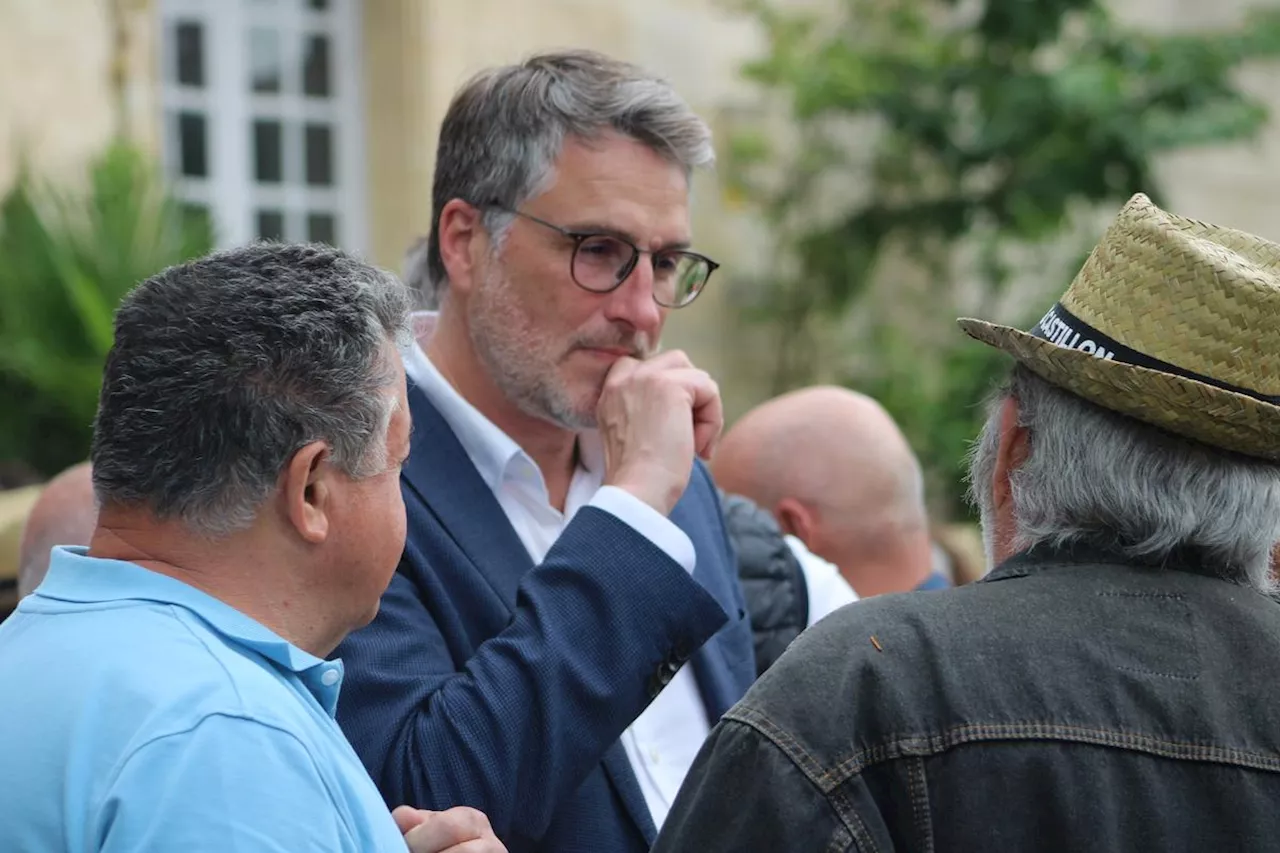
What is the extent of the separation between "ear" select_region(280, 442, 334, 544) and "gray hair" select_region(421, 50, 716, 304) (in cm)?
104

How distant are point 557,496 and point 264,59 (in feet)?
21.3

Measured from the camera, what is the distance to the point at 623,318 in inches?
115

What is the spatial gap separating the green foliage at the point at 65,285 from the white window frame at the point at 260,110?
1382 mm

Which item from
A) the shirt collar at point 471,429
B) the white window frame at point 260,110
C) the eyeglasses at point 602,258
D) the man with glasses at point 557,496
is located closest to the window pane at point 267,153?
the white window frame at point 260,110

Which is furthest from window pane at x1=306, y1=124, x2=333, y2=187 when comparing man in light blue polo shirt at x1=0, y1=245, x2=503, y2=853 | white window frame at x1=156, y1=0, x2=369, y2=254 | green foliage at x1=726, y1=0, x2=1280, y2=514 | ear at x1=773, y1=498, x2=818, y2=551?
man in light blue polo shirt at x1=0, y1=245, x2=503, y2=853

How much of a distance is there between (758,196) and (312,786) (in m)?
8.54

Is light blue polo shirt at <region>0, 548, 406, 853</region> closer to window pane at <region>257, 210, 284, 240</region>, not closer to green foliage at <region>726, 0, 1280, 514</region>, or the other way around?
green foliage at <region>726, 0, 1280, 514</region>

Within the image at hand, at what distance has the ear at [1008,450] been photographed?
2137 millimetres

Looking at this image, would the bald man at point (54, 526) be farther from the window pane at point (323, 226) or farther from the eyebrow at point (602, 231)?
the window pane at point (323, 226)

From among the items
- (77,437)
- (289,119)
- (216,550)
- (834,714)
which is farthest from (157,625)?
(289,119)

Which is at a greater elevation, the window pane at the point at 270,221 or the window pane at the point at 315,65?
the window pane at the point at 315,65

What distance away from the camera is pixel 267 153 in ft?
29.5

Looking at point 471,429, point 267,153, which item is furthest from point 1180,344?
point 267,153

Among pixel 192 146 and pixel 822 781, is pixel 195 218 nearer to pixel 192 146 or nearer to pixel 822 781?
Result: pixel 192 146
